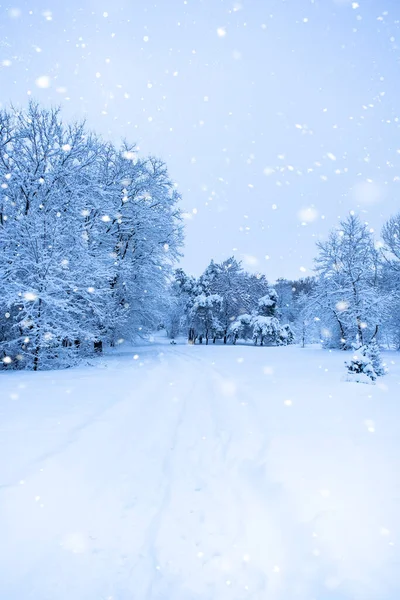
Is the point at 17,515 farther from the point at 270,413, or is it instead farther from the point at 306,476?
the point at 270,413

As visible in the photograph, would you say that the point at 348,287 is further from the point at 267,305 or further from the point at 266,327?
the point at 267,305

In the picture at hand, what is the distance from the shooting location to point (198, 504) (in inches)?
124

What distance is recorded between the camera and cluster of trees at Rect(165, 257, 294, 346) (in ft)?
130

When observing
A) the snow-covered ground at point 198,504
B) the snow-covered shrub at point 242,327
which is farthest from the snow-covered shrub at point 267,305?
the snow-covered ground at point 198,504

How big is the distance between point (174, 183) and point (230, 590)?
2096 centimetres

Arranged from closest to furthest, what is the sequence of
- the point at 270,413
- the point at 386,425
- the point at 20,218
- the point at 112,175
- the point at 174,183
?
the point at 386,425
the point at 270,413
the point at 20,218
the point at 112,175
the point at 174,183

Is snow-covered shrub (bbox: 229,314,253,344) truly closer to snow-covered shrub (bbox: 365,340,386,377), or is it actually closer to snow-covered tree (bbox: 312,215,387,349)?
snow-covered tree (bbox: 312,215,387,349)

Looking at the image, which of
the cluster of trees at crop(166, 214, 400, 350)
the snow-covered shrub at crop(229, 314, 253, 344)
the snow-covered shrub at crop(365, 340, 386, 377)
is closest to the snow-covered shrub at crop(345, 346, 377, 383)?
the snow-covered shrub at crop(365, 340, 386, 377)

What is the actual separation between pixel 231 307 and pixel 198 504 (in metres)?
A: 40.1

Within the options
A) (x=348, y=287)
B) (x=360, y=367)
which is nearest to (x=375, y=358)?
(x=360, y=367)

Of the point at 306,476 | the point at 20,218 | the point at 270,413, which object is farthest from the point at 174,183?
the point at 306,476

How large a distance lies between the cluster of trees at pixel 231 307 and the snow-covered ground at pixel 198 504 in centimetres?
3306

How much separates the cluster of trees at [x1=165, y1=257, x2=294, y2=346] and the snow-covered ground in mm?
33059

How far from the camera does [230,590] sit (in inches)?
86.6
